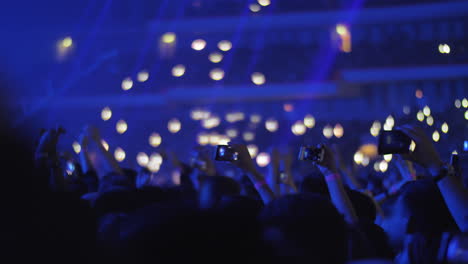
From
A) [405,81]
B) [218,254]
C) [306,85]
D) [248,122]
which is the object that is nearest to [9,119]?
[218,254]

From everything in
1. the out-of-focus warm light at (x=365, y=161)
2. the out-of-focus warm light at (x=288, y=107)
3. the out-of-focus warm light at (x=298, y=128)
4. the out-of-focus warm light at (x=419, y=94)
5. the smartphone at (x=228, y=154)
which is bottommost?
the smartphone at (x=228, y=154)

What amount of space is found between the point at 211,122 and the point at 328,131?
2.30m

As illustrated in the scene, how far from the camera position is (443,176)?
62.2 inches

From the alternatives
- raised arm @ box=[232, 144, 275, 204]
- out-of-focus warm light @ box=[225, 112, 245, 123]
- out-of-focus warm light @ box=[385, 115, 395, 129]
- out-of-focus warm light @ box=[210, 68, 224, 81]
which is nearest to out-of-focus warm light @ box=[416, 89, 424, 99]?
out-of-focus warm light @ box=[225, 112, 245, 123]

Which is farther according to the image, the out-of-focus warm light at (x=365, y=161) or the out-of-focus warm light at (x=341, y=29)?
the out-of-focus warm light at (x=341, y=29)

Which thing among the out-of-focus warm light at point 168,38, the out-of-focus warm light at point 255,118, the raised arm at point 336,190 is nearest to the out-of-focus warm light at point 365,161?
the out-of-focus warm light at point 255,118

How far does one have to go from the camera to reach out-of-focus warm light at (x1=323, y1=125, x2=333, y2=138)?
1111cm

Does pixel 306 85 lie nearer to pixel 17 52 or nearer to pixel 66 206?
pixel 17 52

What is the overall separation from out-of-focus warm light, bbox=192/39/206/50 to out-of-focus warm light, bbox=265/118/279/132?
2.46 metres

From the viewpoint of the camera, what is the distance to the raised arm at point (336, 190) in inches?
71.1

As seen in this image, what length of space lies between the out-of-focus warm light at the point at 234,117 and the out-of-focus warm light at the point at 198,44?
161 cm

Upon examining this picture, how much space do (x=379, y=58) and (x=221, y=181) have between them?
483 inches

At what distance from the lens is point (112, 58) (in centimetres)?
1013

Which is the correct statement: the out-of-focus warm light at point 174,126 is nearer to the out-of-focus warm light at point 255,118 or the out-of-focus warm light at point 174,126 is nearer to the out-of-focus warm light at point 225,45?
the out-of-focus warm light at point 255,118
